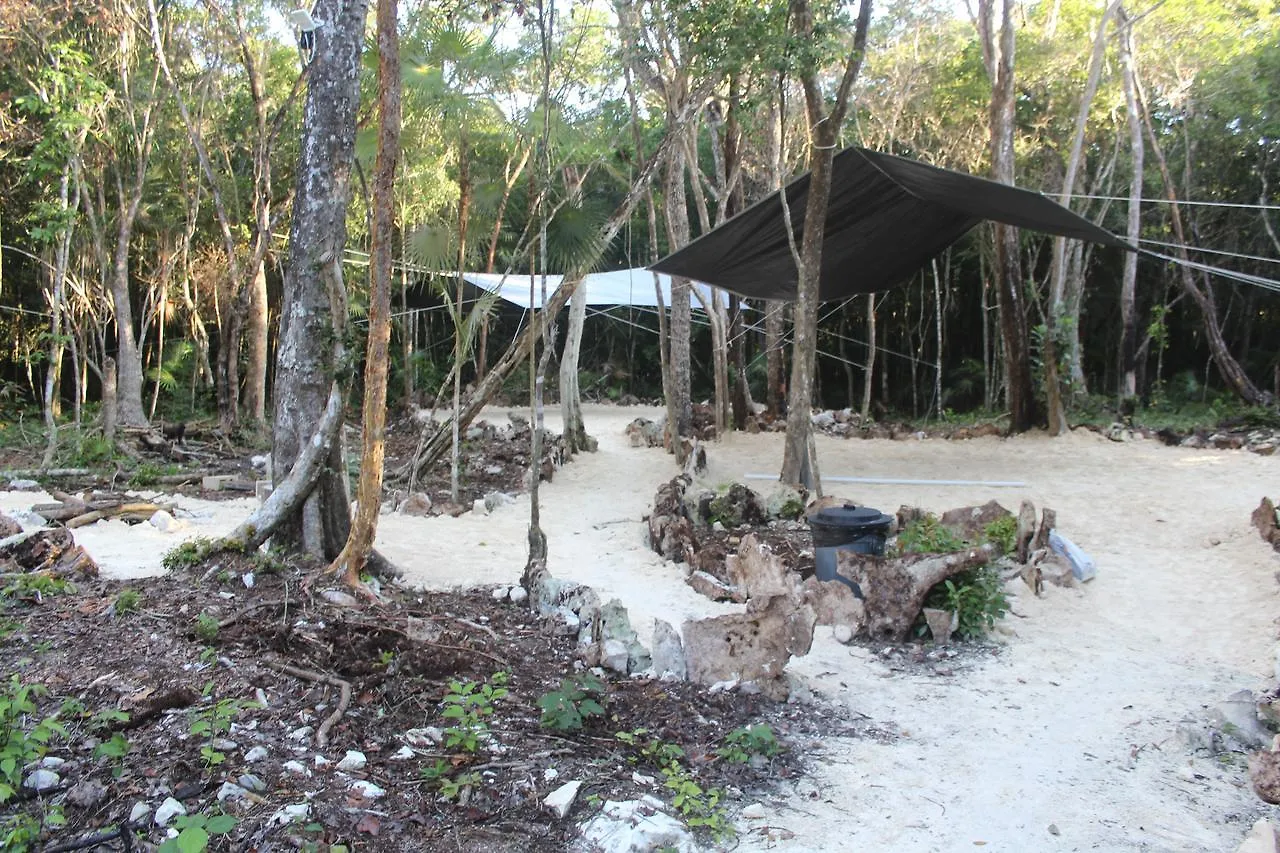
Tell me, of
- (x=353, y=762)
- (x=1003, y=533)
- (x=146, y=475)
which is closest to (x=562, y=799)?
(x=353, y=762)

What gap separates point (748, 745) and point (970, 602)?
5.70 ft

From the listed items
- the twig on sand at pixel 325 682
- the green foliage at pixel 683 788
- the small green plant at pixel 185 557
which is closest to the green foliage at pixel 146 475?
the small green plant at pixel 185 557

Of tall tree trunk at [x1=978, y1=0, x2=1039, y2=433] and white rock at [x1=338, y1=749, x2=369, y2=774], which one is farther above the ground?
tall tree trunk at [x1=978, y1=0, x2=1039, y2=433]

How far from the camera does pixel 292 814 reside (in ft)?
7.32

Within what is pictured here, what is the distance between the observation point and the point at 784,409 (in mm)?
11742

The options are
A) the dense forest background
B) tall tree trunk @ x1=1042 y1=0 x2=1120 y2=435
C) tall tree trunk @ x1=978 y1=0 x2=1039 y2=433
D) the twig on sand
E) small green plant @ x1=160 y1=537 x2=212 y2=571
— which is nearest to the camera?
the twig on sand

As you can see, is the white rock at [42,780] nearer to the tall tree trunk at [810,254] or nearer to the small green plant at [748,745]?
the small green plant at [748,745]

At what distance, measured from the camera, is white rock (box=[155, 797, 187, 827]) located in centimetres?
215

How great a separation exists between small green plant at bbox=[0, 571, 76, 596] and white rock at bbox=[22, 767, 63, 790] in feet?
→ 5.29

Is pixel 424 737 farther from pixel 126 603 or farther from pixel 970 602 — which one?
pixel 970 602

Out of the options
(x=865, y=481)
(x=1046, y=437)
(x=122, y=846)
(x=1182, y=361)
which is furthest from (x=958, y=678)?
(x=1182, y=361)

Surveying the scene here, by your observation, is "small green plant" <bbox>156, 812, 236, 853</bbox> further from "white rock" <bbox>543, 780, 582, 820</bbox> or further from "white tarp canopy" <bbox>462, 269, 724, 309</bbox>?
"white tarp canopy" <bbox>462, 269, 724, 309</bbox>

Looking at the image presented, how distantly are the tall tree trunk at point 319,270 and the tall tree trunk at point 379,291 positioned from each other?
0.48 m

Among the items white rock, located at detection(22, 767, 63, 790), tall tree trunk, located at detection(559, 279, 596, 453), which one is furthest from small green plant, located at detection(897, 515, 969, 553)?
tall tree trunk, located at detection(559, 279, 596, 453)
